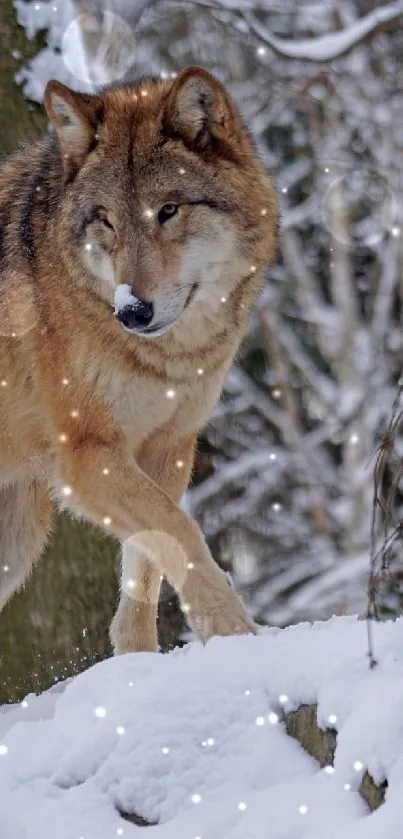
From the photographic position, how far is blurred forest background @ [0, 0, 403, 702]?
941 centimetres

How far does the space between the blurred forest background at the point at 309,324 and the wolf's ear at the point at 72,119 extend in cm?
335

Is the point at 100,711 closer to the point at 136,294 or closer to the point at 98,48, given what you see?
the point at 136,294

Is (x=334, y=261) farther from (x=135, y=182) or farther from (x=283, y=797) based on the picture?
(x=283, y=797)

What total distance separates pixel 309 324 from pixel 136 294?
7123 millimetres

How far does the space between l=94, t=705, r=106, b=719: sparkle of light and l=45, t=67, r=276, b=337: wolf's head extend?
1393mm

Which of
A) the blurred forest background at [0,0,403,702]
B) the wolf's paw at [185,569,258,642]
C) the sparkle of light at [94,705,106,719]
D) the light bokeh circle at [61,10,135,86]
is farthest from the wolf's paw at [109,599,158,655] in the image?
the blurred forest background at [0,0,403,702]

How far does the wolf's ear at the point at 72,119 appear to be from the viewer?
4.45m

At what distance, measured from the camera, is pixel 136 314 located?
409 centimetres

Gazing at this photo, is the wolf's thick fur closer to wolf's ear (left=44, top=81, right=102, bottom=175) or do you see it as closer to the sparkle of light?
wolf's ear (left=44, top=81, right=102, bottom=175)

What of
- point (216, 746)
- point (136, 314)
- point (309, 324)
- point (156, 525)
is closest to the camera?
point (216, 746)

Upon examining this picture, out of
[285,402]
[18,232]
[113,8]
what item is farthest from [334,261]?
[18,232]

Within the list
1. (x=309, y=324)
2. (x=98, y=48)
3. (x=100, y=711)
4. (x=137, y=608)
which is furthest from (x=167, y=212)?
(x=309, y=324)

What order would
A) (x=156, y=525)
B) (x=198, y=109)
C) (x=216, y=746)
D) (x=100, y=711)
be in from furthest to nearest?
(x=198, y=109) < (x=156, y=525) < (x=100, y=711) < (x=216, y=746)

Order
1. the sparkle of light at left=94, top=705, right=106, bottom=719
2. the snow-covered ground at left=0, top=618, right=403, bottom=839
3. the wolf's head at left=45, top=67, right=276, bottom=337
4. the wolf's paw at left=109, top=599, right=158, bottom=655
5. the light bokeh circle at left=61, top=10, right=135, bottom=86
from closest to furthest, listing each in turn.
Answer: the snow-covered ground at left=0, top=618, right=403, bottom=839 → the sparkle of light at left=94, top=705, right=106, bottom=719 → the wolf's head at left=45, top=67, right=276, bottom=337 → the wolf's paw at left=109, top=599, right=158, bottom=655 → the light bokeh circle at left=61, top=10, right=135, bottom=86
